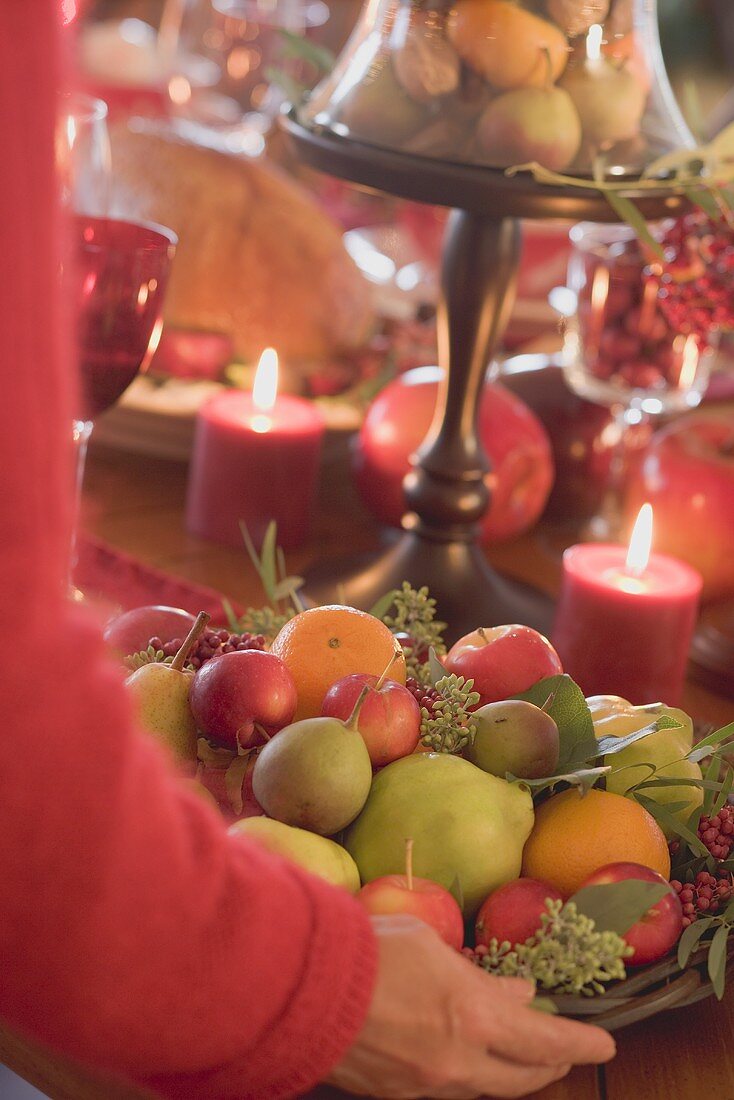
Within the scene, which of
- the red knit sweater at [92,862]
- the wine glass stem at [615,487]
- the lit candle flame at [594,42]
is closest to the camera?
the red knit sweater at [92,862]

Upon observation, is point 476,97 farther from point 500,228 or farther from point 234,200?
point 234,200

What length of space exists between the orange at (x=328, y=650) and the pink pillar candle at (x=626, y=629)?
0.30m

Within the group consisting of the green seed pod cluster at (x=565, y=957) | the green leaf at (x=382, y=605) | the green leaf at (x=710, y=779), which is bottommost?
the green leaf at (x=382, y=605)

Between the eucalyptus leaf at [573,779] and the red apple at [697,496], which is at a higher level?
the eucalyptus leaf at [573,779]

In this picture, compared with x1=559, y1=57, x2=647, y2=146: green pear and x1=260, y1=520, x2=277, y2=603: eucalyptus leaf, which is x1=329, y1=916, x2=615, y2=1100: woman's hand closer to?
x1=260, y1=520, x2=277, y2=603: eucalyptus leaf

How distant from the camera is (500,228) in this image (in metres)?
0.85

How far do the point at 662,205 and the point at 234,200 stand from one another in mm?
513

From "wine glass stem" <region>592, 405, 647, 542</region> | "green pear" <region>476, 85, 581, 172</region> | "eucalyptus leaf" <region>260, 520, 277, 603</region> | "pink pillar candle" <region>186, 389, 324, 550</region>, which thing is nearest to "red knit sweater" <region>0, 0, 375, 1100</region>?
"eucalyptus leaf" <region>260, 520, 277, 603</region>

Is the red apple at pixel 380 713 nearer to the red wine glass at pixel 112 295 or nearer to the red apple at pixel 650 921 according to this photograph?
the red apple at pixel 650 921

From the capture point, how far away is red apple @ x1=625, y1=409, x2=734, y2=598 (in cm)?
98

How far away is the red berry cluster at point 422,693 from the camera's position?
1.80 feet

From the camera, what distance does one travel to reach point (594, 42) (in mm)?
765

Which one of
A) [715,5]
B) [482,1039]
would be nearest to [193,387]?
[482,1039]

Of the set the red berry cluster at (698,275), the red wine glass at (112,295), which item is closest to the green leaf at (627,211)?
the red berry cluster at (698,275)
